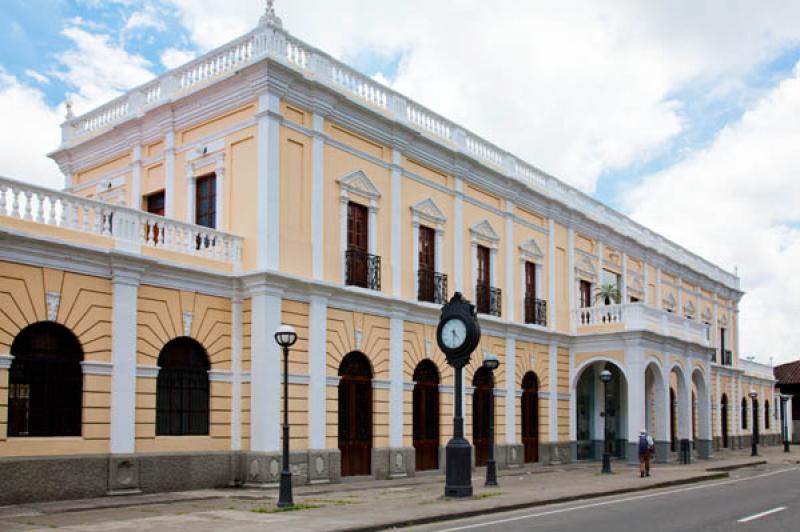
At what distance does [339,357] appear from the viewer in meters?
22.9

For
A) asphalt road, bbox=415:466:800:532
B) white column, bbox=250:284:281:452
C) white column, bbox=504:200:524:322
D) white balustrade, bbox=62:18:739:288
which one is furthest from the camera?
white column, bbox=504:200:524:322

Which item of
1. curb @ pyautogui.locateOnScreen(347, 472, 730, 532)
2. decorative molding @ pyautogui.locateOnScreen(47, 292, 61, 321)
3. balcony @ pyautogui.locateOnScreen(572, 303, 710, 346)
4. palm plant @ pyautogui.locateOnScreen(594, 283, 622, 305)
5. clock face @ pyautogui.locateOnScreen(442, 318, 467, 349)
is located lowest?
curb @ pyautogui.locateOnScreen(347, 472, 730, 532)

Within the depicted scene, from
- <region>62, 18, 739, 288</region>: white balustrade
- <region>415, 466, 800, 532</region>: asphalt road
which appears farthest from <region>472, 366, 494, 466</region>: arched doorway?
<region>415, 466, 800, 532</region>: asphalt road

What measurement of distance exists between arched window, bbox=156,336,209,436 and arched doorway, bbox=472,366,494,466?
10462mm

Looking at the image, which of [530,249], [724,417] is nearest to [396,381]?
[530,249]

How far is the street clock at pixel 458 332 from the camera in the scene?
18297mm

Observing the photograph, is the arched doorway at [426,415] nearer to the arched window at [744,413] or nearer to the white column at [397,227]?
the white column at [397,227]

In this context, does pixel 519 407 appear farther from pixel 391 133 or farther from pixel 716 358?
pixel 716 358

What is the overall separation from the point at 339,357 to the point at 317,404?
146 centimetres

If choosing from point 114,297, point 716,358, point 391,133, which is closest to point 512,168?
point 391,133

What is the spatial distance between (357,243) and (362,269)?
72 cm

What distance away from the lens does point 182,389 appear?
2003 cm

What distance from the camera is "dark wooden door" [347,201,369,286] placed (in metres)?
23.6

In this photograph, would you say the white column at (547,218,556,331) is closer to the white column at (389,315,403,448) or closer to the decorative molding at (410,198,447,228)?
the decorative molding at (410,198,447,228)
